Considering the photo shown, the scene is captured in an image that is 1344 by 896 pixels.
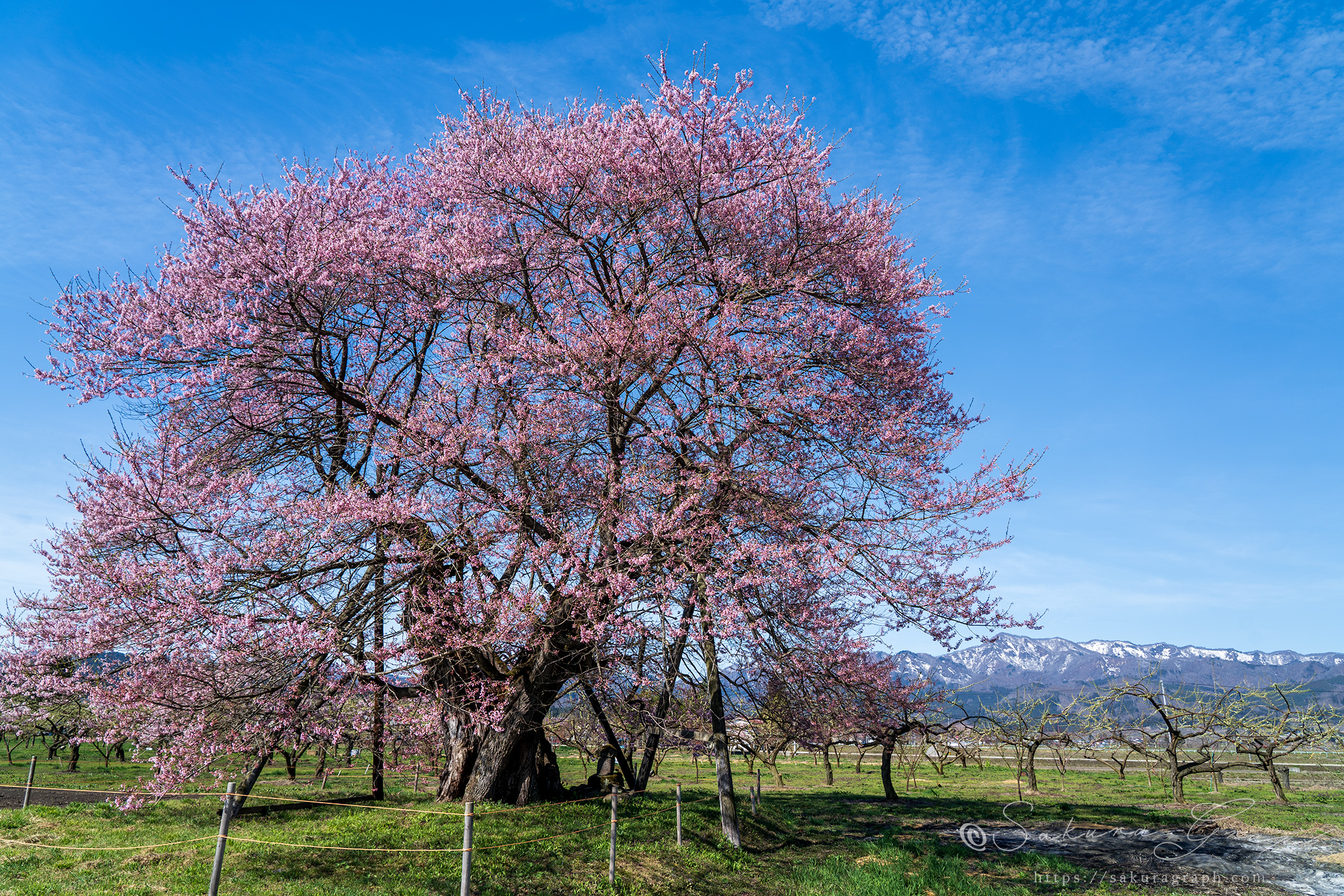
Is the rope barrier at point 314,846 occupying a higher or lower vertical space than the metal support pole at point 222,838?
lower

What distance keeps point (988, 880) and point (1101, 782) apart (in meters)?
27.5

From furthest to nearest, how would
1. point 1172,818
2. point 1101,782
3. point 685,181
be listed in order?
point 1101,782, point 1172,818, point 685,181

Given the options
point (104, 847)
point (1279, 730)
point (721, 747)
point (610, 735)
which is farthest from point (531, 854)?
point (1279, 730)

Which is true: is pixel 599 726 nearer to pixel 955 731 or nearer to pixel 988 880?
pixel 988 880

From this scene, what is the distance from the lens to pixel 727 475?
42.8 feet

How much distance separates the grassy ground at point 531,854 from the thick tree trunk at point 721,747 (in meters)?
0.39

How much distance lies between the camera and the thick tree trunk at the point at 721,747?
47.8 ft

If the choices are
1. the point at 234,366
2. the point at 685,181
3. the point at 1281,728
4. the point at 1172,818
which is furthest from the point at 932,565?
the point at 1281,728

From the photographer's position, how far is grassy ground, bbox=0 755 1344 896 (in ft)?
36.2

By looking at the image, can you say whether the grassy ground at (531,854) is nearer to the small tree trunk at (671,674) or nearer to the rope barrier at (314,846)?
the rope barrier at (314,846)

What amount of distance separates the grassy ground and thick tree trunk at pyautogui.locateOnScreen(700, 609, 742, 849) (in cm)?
39

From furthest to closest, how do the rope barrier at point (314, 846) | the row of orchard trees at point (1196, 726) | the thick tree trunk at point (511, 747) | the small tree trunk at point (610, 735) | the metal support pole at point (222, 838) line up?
the row of orchard trees at point (1196, 726)
the thick tree trunk at point (511, 747)
the small tree trunk at point (610, 735)
the rope barrier at point (314, 846)
the metal support pole at point (222, 838)

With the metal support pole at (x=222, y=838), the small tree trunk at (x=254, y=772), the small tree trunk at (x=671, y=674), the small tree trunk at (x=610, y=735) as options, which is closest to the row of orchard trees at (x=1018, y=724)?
the small tree trunk at (x=671, y=674)

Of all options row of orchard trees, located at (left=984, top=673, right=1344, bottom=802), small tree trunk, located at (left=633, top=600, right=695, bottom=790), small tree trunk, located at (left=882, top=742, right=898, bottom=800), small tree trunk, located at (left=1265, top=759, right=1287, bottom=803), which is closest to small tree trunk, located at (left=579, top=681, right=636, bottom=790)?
small tree trunk, located at (left=633, top=600, right=695, bottom=790)
